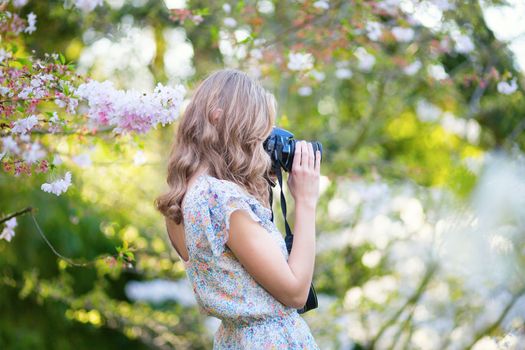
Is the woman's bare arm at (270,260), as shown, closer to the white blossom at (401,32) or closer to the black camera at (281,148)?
the black camera at (281,148)

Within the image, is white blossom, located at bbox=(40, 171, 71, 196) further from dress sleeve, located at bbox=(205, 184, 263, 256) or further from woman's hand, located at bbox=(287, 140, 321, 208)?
woman's hand, located at bbox=(287, 140, 321, 208)

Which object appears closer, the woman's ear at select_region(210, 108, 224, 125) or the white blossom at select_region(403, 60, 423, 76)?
the woman's ear at select_region(210, 108, 224, 125)

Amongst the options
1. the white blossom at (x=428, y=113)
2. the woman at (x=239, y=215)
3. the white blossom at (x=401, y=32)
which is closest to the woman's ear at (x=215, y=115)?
the woman at (x=239, y=215)

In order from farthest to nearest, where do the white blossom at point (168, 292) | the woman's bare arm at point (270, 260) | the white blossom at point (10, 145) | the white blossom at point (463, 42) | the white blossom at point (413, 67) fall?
1. the white blossom at point (168, 292)
2. the white blossom at point (413, 67)
3. the white blossom at point (463, 42)
4. the woman's bare arm at point (270, 260)
5. the white blossom at point (10, 145)

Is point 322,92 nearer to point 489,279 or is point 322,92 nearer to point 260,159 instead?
point 489,279

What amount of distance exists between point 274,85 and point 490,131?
6.56 ft

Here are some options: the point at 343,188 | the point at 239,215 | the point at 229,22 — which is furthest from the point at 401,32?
the point at 239,215

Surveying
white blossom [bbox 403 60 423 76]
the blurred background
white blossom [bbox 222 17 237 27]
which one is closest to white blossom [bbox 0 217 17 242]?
the blurred background

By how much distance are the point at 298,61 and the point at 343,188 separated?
1396mm

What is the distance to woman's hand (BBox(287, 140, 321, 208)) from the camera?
166 cm

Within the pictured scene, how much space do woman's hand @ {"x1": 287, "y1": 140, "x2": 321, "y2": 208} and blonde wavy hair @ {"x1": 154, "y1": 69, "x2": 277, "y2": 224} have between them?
0.07m

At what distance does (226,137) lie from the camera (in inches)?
64.1

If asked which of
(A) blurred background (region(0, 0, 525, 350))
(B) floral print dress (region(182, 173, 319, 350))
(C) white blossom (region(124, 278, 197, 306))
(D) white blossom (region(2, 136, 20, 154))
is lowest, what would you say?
(C) white blossom (region(124, 278, 197, 306))

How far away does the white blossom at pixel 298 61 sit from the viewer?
2900 millimetres
